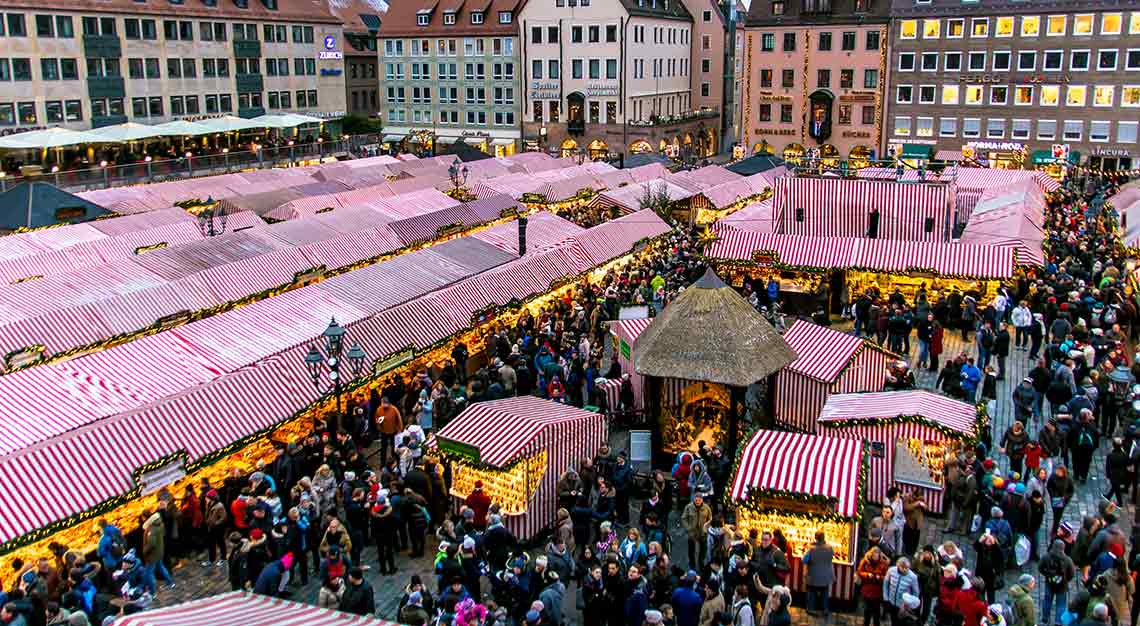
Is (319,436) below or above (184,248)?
below

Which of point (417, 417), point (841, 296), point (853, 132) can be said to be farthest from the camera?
point (853, 132)

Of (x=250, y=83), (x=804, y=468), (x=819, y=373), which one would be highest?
(x=250, y=83)

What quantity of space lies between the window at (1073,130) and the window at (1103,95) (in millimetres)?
1251

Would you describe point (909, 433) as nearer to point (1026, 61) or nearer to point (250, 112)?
point (1026, 61)

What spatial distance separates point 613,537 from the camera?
11.4m

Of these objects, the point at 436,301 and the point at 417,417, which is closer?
the point at 417,417

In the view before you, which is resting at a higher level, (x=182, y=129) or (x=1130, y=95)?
(x=1130, y=95)

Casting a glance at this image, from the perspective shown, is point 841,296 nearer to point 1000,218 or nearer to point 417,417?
point 1000,218

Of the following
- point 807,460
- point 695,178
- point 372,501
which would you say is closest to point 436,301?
point 372,501

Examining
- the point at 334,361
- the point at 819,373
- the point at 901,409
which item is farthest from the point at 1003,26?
the point at 334,361

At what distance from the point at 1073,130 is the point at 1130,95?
310 cm

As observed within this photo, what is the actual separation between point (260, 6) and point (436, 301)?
47.5 meters

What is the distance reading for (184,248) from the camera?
22703mm

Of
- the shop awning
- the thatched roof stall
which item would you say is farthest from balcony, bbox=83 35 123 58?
the thatched roof stall
